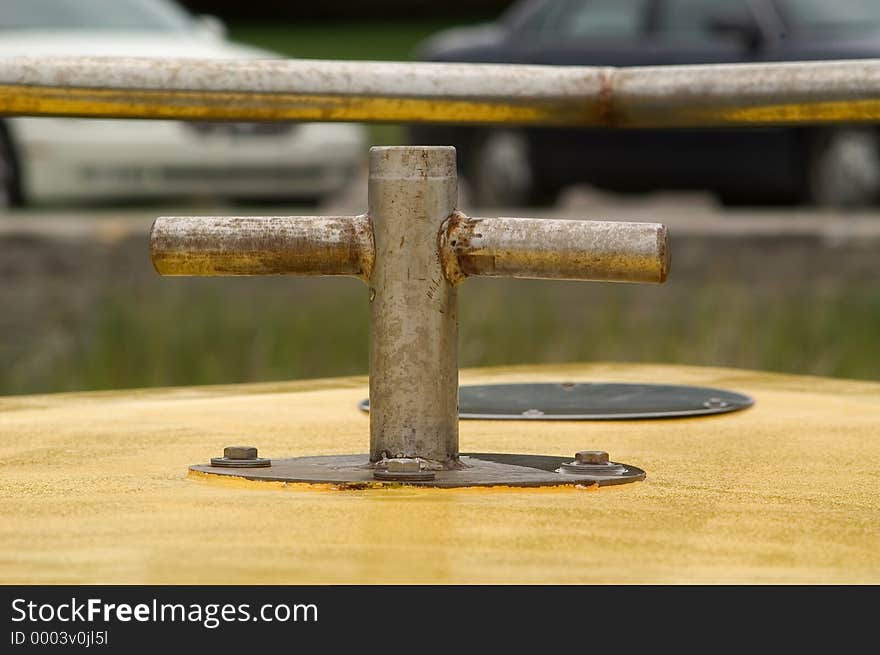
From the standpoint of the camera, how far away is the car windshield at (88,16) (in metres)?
9.52

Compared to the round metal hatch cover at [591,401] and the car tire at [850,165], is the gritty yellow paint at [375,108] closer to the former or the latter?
the round metal hatch cover at [591,401]

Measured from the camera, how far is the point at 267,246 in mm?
1794

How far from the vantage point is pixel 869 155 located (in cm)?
916

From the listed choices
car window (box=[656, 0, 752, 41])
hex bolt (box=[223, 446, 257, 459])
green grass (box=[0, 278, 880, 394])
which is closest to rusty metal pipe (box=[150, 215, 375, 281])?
hex bolt (box=[223, 446, 257, 459])

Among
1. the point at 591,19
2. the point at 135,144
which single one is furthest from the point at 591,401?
the point at 591,19

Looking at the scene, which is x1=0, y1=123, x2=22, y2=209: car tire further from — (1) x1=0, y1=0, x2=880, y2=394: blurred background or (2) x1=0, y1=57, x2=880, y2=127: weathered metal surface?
(2) x1=0, y1=57, x2=880, y2=127: weathered metal surface

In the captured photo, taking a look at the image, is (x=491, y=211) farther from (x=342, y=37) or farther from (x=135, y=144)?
(x=342, y=37)

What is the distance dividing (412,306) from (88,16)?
26.7ft

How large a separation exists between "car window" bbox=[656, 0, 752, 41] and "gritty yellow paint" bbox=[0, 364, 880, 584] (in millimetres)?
7588

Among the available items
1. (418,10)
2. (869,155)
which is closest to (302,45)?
(418,10)

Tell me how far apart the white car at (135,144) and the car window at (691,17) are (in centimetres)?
154

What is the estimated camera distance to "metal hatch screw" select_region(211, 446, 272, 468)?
180 cm

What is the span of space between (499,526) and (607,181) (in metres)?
8.61

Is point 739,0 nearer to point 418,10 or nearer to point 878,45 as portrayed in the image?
point 878,45
